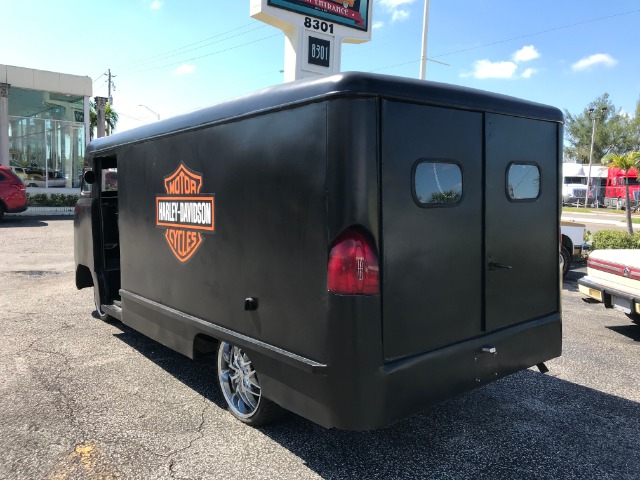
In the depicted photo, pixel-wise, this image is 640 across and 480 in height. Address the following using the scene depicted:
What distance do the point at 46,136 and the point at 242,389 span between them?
2509 centimetres

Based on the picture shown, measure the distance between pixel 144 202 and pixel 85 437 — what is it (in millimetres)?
2099

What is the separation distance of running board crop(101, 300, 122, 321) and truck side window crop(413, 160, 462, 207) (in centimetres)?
373

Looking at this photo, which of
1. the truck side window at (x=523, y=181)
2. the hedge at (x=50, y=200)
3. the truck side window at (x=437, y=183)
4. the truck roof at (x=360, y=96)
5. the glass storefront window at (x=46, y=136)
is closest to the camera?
the truck roof at (x=360, y=96)

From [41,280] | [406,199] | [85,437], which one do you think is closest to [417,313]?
[406,199]

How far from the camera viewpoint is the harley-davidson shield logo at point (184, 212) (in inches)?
149

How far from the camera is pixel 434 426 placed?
369 cm

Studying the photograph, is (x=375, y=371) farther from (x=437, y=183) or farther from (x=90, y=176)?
(x=90, y=176)

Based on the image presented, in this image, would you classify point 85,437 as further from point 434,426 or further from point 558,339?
point 558,339

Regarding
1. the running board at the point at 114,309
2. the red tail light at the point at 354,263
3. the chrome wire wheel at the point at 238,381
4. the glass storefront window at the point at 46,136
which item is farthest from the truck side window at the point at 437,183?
the glass storefront window at the point at 46,136

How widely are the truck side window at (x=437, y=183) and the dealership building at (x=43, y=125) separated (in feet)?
80.4

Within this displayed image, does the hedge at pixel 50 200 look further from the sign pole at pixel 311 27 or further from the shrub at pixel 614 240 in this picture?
the shrub at pixel 614 240

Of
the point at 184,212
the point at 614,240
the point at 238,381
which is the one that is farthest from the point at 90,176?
the point at 614,240

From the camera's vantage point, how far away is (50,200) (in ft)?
72.0

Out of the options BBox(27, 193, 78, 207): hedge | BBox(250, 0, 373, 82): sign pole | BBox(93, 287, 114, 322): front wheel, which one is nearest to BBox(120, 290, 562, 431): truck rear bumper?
BBox(93, 287, 114, 322): front wheel
